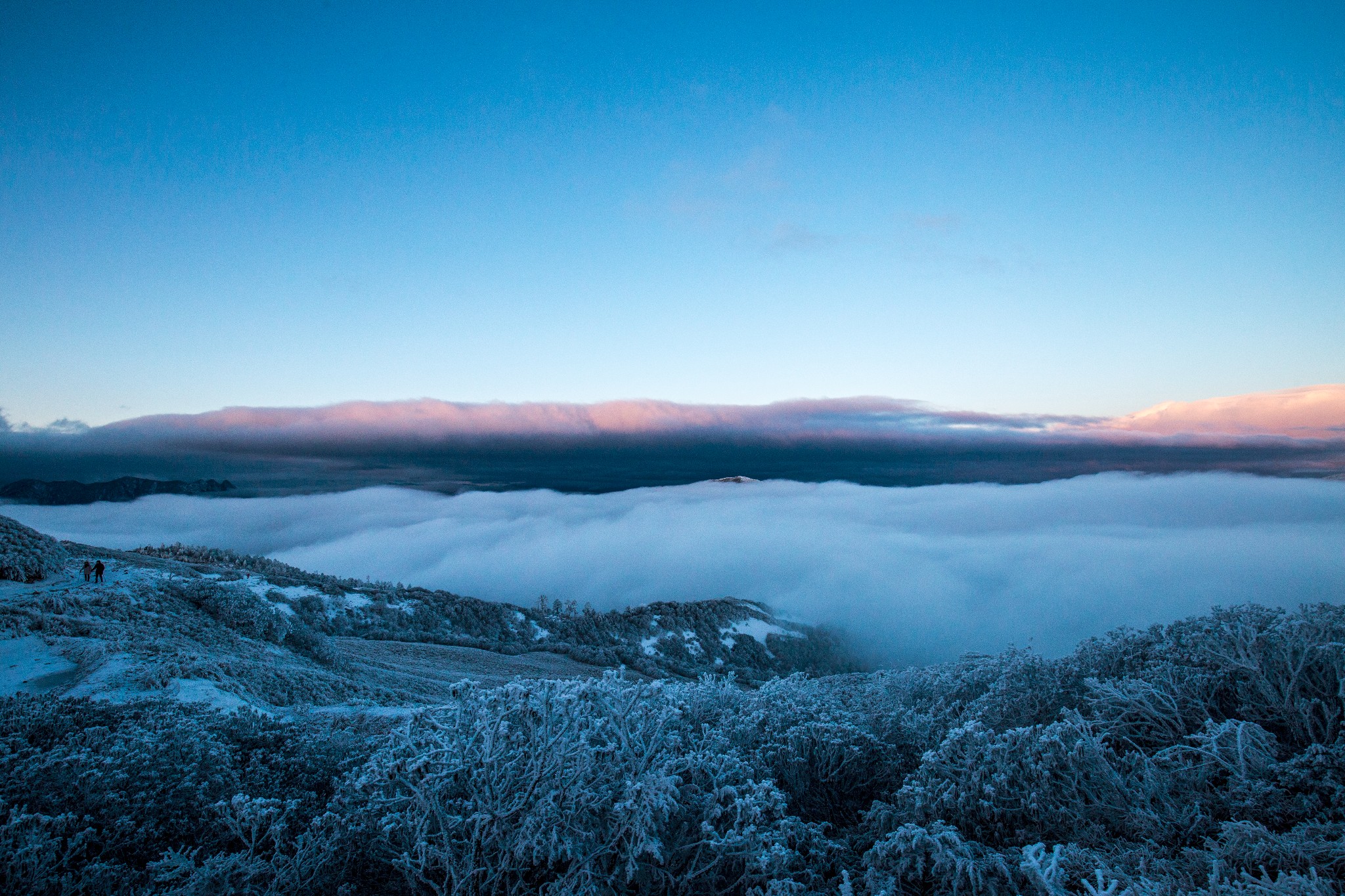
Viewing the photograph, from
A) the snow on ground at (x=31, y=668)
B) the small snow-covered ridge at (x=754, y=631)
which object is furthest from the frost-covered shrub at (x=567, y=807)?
the small snow-covered ridge at (x=754, y=631)

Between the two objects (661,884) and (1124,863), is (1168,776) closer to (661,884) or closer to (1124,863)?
(1124,863)

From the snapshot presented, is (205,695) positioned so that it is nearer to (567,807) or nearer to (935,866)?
(567,807)

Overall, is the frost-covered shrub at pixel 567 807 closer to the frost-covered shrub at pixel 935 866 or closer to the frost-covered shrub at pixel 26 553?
the frost-covered shrub at pixel 935 866

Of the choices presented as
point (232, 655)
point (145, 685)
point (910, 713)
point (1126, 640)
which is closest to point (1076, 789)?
point (910, 713)

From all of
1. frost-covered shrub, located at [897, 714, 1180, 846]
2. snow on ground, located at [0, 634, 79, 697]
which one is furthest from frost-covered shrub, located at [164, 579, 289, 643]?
frost-covered shrub, located at [897, 714, 1180, 846]

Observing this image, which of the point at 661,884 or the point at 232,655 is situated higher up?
the point at 661,884

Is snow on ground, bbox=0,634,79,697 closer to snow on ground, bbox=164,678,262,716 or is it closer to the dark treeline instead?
snow on ground, bbox=164,678,262,716
